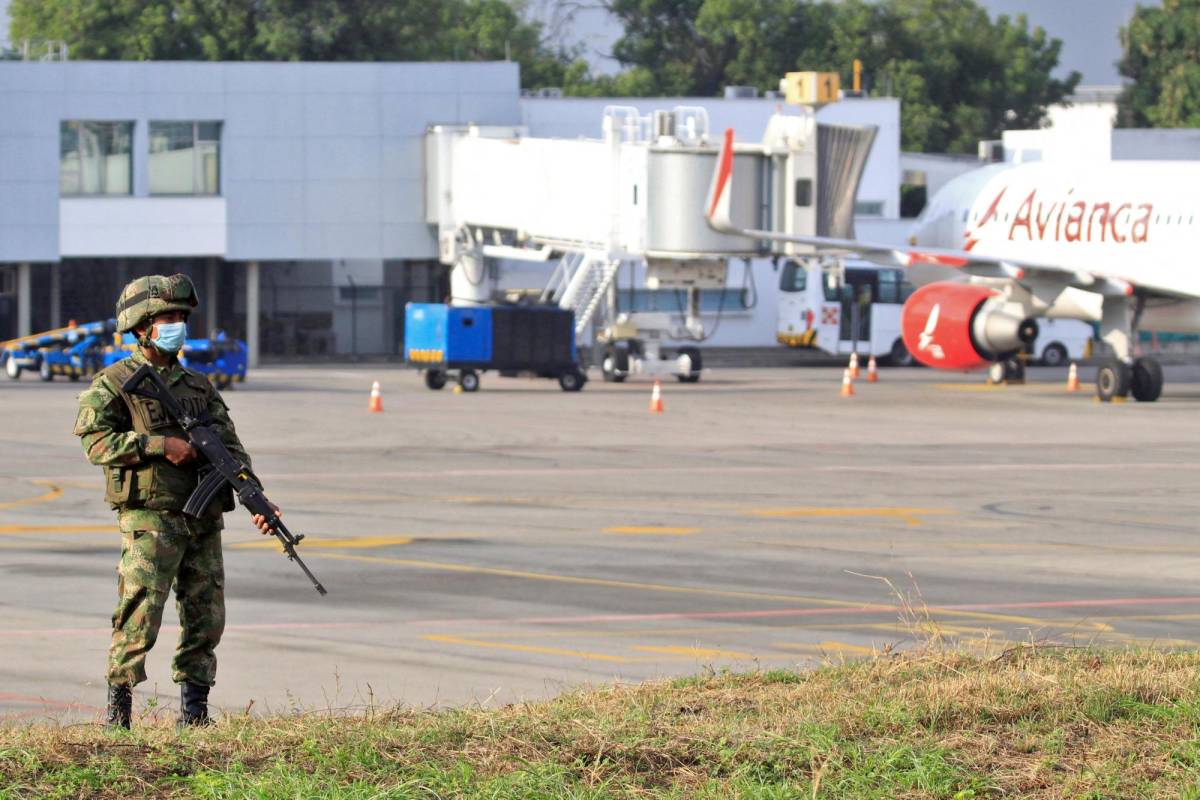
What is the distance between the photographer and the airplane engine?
126 ft

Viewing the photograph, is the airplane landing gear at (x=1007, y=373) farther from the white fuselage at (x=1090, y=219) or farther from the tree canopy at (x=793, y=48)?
A: the tree canopy at (x=793, y=48)

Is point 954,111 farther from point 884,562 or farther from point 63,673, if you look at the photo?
point 63,673

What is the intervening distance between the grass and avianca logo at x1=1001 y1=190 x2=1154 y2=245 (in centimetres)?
2963

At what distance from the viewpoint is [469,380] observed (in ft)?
137

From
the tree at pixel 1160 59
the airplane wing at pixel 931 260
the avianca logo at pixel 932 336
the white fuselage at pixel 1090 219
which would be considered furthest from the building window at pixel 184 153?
the tree at pixel 1160 59

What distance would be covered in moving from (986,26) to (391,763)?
105090 millimetres

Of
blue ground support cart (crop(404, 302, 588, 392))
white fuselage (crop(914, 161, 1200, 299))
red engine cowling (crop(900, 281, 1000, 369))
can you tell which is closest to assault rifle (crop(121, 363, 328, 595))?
white fuselage (crop(914, 161, 1200, 299))

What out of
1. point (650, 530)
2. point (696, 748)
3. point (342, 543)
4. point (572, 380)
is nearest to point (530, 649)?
point (696, 748)

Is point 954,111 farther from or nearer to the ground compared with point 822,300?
farther from the ground

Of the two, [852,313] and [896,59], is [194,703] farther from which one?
[896,59]

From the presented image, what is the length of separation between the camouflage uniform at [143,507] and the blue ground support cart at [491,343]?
3217cm

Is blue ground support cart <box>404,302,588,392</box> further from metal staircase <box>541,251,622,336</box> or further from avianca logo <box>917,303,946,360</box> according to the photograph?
avianca logo <box>917,303,946,360</box>

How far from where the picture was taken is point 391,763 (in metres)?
7.45

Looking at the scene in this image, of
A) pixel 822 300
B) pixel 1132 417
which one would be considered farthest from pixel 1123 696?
pixel 822 300
